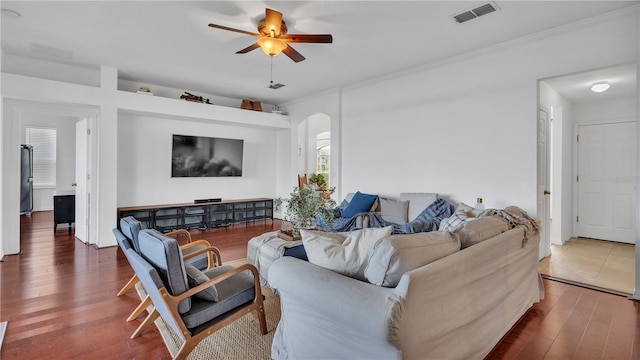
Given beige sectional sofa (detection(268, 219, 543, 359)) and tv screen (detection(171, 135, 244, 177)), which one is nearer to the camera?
beige sectional sofa (detection(268, 219, 543, 359))

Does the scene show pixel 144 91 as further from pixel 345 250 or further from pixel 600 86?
pixel 600 86

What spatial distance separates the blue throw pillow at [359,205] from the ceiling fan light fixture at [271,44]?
2.64m

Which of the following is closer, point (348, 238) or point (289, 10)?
point (348, 238)

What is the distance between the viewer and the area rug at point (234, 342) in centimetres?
209

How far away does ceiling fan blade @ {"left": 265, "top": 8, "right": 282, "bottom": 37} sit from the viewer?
2928 millimetres

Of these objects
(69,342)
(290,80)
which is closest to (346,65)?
(290,80)

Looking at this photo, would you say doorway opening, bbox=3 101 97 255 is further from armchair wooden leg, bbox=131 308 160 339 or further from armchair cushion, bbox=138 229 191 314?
armchair cushion, bbox=138 229 191 314

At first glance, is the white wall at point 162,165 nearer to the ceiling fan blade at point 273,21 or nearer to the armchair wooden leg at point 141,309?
the armchair wooden leg at point 141,309

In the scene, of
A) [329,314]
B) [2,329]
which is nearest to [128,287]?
[2,329]

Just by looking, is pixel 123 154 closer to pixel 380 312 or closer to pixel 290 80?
pixel 290 80

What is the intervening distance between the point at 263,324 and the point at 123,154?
4778mm

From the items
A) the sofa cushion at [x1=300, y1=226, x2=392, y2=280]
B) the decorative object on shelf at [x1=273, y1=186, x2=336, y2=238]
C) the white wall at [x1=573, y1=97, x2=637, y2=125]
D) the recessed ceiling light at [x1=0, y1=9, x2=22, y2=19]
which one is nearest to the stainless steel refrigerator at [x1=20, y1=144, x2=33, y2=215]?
the recessed ceiling light at [x1=0, y1=9, x2=22, y2=19]

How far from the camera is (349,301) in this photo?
4.89 ft

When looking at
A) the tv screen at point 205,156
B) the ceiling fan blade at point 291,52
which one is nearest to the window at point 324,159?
the tv screen at point 205,156
